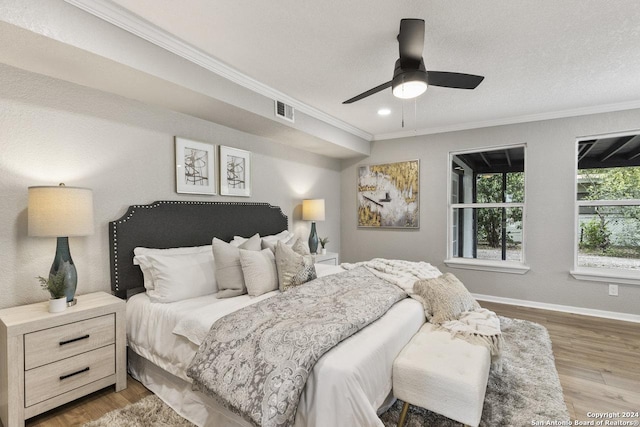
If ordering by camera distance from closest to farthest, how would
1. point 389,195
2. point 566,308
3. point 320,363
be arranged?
point 320,363
point 566,308
point 389,195

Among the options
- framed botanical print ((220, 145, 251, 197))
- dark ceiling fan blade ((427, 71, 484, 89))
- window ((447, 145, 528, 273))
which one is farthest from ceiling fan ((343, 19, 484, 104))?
window ((447, 145, 528, 273))

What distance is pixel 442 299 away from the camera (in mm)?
2400

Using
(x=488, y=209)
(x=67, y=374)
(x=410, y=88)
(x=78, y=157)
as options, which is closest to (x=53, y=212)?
(x=78, y=157)

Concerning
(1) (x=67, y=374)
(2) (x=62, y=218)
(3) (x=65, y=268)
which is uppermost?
(2) (x=62, y=218)

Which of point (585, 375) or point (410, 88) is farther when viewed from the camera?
point (585, 375)

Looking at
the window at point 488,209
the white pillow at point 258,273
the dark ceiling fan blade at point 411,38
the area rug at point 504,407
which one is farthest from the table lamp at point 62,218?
the window at point 488,209

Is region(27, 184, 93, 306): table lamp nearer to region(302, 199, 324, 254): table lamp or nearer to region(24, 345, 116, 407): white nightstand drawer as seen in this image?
region(24, 345, 116, 407): white nightstand drawer

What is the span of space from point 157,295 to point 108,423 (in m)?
0.81

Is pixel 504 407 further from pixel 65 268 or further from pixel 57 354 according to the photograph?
pixel 65 268

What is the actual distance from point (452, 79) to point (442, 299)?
1.62m

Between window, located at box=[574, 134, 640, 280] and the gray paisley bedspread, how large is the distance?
3.38 m

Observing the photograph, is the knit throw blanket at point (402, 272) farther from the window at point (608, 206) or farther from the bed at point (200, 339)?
the window at point (608, 206)

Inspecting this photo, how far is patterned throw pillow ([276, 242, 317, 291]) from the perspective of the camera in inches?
102

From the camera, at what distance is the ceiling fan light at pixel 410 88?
203cm
